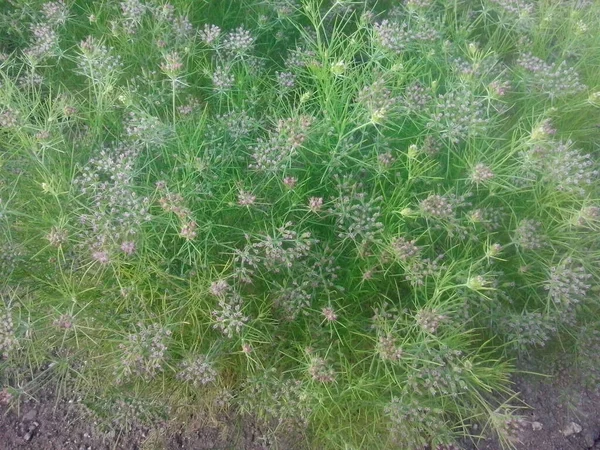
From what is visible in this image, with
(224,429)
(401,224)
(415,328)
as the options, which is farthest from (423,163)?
(224,429)

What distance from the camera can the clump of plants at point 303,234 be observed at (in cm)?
240

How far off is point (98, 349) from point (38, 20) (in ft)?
5.81

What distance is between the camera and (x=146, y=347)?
2363 millimetres

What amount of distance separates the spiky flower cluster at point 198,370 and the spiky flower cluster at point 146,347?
0.33ft

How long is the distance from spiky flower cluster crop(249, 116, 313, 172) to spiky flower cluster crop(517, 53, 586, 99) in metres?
1.13

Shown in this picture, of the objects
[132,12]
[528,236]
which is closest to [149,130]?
[132,12]

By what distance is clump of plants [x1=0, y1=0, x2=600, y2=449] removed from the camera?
7.88 ft

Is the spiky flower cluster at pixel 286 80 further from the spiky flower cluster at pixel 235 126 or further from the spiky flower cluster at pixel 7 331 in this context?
the spiky flower cluster at pixel 7 331

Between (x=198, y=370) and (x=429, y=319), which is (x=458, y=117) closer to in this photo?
(x=429, y=319)

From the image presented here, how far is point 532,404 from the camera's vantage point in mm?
3070

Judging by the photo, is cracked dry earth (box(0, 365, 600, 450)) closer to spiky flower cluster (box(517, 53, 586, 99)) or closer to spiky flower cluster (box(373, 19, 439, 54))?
spiky flower cluster (box(517, 53, 586, 99))

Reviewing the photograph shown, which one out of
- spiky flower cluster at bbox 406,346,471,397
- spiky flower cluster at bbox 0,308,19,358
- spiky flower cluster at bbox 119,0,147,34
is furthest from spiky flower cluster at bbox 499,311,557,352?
spiky flower cluster at bbox 119,0,147,34

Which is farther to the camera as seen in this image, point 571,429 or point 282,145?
point 571,429

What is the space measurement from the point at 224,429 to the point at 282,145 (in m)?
1.39
